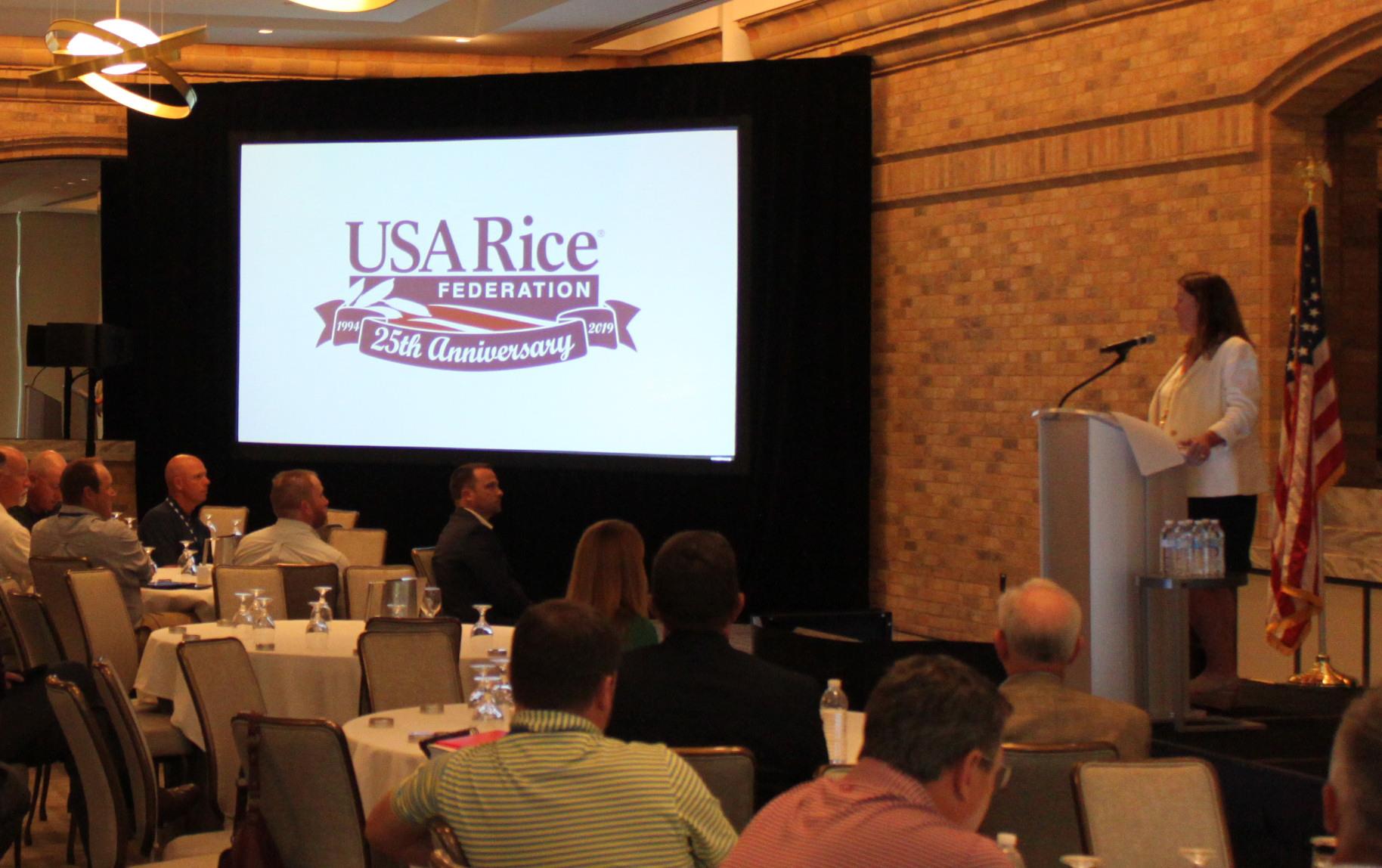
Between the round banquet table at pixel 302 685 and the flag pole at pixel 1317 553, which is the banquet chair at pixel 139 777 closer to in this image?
the round banquet table at pixel 302 685

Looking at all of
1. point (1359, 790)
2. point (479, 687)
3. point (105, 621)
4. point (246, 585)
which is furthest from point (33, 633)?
point (1359, 790)

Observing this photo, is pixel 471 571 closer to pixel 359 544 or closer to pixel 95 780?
pixel 359 544

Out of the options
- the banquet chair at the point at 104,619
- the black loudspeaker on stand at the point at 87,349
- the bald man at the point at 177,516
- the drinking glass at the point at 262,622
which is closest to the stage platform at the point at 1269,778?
the drinking glass at the point at 262,622

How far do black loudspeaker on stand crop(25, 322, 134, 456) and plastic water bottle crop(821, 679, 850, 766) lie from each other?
8.70 meters

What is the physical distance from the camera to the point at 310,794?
3.71 m

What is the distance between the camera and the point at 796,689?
3461mm

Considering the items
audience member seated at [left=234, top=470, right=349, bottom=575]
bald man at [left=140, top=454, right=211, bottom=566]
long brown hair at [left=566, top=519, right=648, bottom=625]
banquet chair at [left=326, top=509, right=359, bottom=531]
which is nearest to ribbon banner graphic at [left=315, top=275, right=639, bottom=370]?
banquet chair at [left=326, top=509, right=359, bottom=531]

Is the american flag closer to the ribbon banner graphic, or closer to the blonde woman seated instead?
the blonde woman seated

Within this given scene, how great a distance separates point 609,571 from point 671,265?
6.54 m

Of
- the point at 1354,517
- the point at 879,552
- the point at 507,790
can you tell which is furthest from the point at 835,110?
the point at 507,790

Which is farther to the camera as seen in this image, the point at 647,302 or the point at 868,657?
the point at 647,302

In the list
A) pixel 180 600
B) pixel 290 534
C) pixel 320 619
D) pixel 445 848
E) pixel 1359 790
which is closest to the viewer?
pixel 1359 790

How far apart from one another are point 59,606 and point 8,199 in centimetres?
1332

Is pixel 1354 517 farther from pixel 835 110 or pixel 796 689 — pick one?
pixel 796 689
